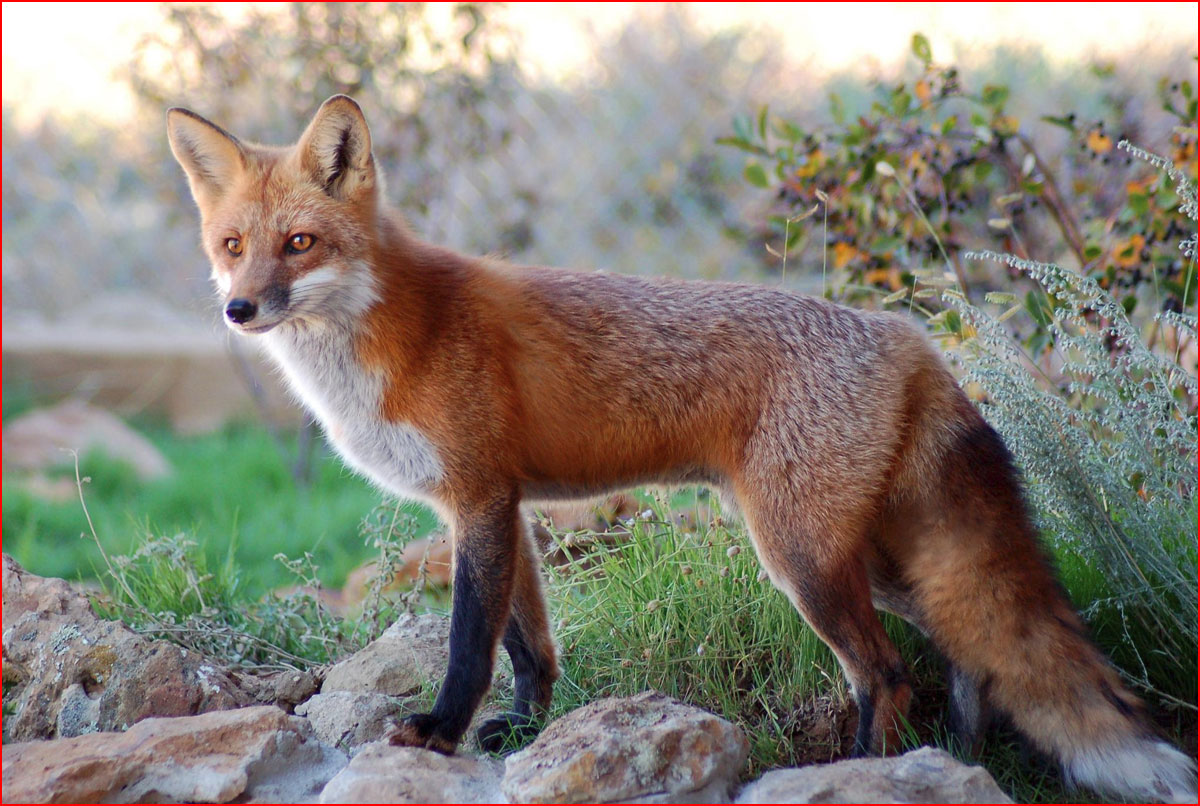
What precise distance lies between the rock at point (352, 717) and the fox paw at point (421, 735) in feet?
0.64

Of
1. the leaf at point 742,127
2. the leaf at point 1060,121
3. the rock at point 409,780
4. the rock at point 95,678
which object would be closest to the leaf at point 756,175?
the leaf at point 742,127

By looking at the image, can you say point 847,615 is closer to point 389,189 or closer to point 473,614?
point 473,614

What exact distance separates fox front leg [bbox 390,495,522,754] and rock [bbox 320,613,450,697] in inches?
16.5

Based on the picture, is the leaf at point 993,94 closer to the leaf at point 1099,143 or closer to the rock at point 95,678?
the leaf at point 1099,143

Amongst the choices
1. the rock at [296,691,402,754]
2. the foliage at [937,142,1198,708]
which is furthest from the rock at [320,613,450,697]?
the foliage at [937,142,1198,708]

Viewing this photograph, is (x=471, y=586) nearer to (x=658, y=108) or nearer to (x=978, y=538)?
(x=978, y=538)

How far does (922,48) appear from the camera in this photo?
3.78m

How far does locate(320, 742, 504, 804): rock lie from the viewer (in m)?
2.20

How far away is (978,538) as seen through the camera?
2.62 metres

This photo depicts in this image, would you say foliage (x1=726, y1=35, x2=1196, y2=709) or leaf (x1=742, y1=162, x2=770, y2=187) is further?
leaf (x1=742, y1=162, x2=770, y2=187)

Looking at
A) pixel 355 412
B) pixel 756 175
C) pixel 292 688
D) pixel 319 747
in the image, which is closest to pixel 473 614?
pixel 319 747

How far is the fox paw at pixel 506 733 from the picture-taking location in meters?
2.82

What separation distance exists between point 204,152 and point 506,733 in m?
1.78

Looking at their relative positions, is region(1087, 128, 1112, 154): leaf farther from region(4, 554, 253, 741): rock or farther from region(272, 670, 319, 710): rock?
region(4, 554, 253, 741): rock
